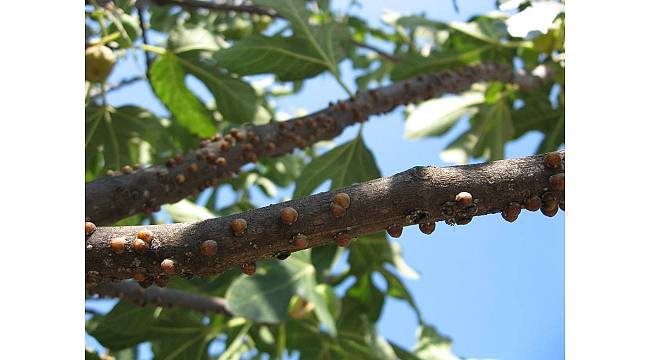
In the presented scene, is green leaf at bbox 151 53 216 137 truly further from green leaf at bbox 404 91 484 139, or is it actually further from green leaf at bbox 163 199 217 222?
green leaf at bbox 404 91 484 139

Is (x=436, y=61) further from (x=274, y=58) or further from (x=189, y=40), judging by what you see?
(x=189, y=40)

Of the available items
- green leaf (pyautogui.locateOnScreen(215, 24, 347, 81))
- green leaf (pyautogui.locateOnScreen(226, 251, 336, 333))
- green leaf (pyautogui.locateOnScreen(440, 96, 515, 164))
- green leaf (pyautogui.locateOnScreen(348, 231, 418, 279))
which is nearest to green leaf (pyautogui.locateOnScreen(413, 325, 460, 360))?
green leaf (pyautogui.locateOnScreen(348, 231, 418, 279))

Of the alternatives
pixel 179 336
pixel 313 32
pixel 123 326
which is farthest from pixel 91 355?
pixel 313 32

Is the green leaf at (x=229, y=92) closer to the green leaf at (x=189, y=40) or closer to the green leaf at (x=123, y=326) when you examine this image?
the green leaf at (x=189, y=40)

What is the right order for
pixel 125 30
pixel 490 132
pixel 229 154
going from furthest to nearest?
pixel 490 132
pixel 125 30
pixel 229 154
